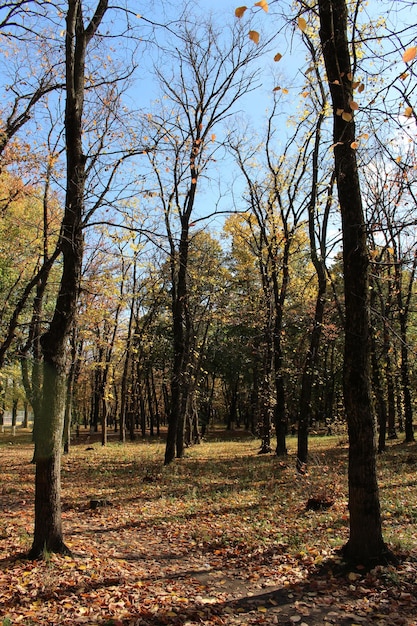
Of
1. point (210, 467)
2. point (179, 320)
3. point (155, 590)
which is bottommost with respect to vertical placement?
point (210, 467)

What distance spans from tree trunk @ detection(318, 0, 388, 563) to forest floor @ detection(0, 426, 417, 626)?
0.42 m

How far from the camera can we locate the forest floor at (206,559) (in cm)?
428

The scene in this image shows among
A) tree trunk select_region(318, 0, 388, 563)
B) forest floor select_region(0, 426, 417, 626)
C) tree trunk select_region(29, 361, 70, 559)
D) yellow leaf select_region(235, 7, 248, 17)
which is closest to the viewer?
yellow leaf select_region(235, 7, 248, 17)

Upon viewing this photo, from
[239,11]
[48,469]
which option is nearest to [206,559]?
[48,469]

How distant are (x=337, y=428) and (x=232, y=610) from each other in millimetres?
8951

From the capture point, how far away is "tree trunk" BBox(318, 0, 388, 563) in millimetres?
5156

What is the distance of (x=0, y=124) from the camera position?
10.9 m

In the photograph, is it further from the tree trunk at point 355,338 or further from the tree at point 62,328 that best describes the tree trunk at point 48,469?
the tree trunk at point 355,338

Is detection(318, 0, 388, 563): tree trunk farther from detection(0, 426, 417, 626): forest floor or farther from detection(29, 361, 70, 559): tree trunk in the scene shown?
detection(29, 361, 70, 559): tree trunk

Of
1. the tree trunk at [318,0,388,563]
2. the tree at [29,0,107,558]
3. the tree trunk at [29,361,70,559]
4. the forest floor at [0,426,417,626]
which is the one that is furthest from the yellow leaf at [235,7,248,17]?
the forest floor at [0,426,417,626]

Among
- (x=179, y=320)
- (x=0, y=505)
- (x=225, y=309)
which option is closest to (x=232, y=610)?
(x=0, y=505)

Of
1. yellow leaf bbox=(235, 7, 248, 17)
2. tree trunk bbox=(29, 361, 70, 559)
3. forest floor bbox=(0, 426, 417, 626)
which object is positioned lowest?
forest floor bbox=(0, 426, 417, 626)

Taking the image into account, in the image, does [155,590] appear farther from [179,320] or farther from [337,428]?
[179,320]

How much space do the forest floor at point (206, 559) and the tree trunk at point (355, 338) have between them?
422mm
